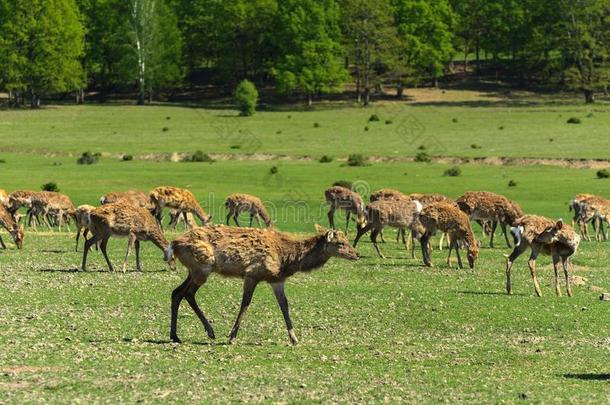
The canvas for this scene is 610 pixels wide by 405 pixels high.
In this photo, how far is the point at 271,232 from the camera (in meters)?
20.2

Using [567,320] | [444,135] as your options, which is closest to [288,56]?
[444,135]

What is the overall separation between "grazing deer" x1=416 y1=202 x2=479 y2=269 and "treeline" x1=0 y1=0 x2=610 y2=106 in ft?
263

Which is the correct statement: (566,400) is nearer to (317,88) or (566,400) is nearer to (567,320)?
(567,320)

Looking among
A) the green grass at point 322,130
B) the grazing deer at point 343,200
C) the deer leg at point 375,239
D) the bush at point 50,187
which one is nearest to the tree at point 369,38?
the green grass at point 322,130

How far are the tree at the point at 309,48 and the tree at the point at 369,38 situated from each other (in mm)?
2131

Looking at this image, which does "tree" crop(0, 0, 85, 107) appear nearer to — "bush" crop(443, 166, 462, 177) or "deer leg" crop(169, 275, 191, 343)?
"bush" crop(443, 166, 462, 177)

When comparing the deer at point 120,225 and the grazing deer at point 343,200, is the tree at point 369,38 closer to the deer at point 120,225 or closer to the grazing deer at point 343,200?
the grazing deer at point 343,200

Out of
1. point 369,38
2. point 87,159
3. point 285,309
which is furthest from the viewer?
point 369,38

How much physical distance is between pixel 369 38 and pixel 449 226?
83.7 m

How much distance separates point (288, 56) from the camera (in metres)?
114

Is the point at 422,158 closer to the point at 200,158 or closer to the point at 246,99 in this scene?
the point at 200,158

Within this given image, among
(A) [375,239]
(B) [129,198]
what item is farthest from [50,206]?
(A) [375,239]

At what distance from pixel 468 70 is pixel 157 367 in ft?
406

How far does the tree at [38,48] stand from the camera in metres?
114
